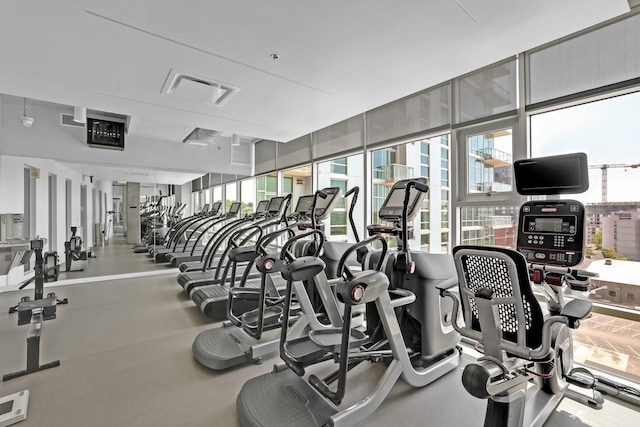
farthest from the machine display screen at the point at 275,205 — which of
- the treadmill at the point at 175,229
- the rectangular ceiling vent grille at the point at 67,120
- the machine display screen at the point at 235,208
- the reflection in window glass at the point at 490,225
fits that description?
the rectangular ceiling vent grille at the point at 67,120

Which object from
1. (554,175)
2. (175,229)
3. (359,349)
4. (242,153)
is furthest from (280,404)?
(175,229)

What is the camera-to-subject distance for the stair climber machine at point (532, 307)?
164 centimetres

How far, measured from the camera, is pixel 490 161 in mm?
3336

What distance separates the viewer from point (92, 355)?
2.94 metres

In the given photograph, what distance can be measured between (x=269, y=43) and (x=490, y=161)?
253 centimetres

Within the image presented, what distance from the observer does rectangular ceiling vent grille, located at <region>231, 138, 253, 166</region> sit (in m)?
7.81

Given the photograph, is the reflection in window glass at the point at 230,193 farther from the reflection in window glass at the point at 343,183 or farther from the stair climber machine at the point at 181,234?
the reflection in window glass at the point at 343,183

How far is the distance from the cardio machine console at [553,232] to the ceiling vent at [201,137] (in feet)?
19.0

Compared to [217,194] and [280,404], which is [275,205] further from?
[217,194]

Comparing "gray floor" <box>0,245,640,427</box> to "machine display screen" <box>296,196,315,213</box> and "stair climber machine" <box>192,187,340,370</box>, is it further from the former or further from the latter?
"machine display screen" <box>296,196,315,213</box>

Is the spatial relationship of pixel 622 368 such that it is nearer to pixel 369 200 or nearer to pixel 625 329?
pixel 625 329

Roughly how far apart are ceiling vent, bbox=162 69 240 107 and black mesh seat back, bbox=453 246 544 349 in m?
2.97

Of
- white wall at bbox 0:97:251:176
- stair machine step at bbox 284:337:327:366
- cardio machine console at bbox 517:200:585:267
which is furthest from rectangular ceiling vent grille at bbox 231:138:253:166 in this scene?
cardio machine console at bbox 517:200:585:267

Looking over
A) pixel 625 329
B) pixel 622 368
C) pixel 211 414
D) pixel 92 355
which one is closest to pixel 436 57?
pixel 625 329
